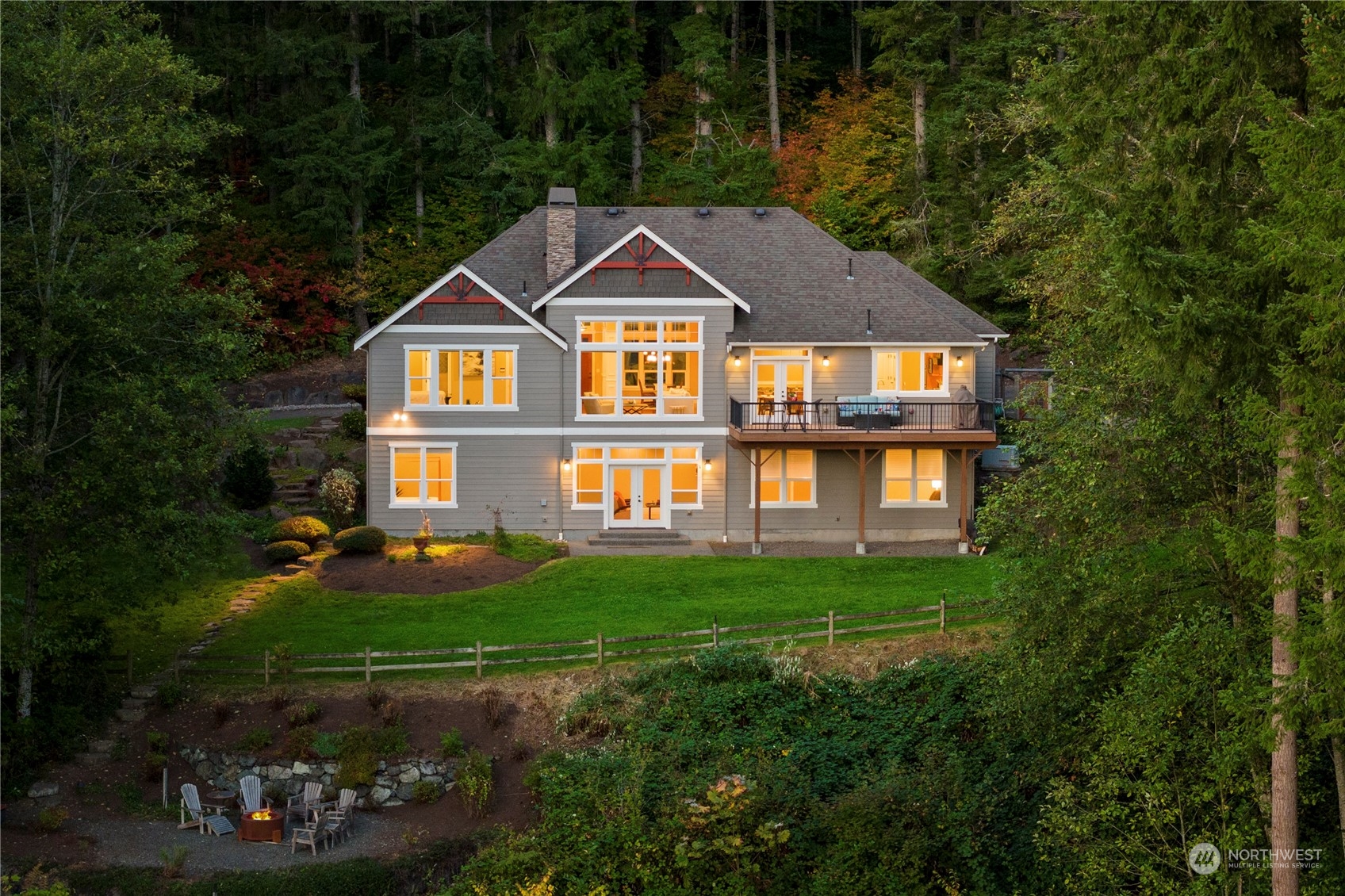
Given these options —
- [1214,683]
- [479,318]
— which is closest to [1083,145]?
[1214,683]

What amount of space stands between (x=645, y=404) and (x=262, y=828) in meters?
14.8

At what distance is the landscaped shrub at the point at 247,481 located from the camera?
3356 centimetres

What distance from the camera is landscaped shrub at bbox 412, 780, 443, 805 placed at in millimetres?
21562

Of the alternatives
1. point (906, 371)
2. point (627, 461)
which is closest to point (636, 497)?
point (627, 461)

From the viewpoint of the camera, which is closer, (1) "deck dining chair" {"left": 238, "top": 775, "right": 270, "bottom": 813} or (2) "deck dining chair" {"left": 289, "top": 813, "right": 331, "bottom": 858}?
(2) "deck dining chair" {"left": 289, "top": 813, "right": 331, "bottom": 858}

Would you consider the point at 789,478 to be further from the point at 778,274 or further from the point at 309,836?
the point at 309,836

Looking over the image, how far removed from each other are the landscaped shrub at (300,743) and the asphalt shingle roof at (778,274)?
43.2 ft

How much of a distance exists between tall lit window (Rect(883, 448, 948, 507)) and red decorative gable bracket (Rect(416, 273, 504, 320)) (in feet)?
32.6

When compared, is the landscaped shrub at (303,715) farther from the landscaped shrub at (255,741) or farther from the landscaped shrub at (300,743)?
the landscaped shrub at (255,741)

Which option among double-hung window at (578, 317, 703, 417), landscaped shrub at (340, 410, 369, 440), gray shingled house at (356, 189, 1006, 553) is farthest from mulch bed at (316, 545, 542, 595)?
landscaped shrub at (340, 410, 369, 440)

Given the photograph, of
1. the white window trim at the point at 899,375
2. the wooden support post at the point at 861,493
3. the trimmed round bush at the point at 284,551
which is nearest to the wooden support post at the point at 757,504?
the wooden support post at the point at 861,493

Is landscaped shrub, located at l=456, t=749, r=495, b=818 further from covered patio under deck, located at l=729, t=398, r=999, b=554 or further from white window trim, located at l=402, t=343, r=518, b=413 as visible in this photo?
white window trim, located at l=402, t=343, r=518, b=413

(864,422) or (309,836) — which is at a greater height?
(864,422)

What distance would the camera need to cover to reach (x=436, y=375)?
3212cm
